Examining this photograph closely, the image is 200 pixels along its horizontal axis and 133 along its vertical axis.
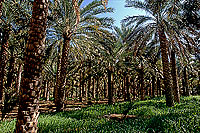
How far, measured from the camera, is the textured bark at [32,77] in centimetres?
379

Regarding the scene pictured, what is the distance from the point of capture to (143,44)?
Result: 1369cm

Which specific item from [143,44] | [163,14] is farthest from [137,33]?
[163,14]

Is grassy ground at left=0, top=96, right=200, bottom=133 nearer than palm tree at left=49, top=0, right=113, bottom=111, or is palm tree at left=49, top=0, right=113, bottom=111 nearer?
grassy ground at left=0, top=96, right=200, bottom=133

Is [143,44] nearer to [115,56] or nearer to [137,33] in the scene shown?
[137,33]

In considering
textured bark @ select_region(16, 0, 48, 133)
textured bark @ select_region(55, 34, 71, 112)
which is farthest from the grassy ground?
textured bark @ select_region(55, 34, 71, 112)

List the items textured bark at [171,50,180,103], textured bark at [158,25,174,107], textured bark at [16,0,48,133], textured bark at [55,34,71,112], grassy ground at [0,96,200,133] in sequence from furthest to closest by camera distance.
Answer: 1. textured bark at [171,50,180,103]
2. textured bark at [55,34,71,112]
3. textured bark at [158,25,174,107]
4. grassy ground at [0,96,200,133]
5. textured bark at [16,0,48,133]

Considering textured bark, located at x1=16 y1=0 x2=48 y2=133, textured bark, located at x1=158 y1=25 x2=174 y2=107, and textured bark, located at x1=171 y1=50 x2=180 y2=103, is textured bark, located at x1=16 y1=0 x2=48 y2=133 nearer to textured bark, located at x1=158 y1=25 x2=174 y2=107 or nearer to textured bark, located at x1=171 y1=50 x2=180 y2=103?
textured bark, located at x1=158 y1=25 x2=174 y2=107

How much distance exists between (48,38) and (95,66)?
6.53 metres

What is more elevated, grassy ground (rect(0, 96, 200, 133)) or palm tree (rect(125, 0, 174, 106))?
palm tree (rect(125, 0, 174, 106))

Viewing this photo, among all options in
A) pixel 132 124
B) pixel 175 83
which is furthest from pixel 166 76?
pixel 132 124

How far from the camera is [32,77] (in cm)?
394

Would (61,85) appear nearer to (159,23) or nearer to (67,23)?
(67,23)

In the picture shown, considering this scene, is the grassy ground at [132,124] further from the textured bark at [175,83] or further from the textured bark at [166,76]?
the textured bark at [175,83]

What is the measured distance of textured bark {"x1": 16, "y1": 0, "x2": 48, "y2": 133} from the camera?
12.4 feet
